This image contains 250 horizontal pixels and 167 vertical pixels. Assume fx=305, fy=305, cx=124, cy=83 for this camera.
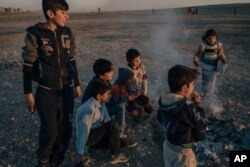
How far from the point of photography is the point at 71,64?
4.62 metres

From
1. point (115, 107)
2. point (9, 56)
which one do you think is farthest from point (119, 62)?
point (115, 107)

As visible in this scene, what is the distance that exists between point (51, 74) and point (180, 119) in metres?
1.97

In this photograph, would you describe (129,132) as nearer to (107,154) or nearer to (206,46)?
(107,154)

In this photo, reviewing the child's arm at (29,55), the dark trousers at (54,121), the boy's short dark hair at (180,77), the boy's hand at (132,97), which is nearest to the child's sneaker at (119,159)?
the dark trousers at (54,121)

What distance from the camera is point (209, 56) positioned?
7414 millimetres

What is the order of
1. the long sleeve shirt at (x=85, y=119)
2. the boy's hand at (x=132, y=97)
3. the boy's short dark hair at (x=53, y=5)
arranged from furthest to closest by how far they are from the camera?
the boy's hand at (x=132, y=97) → the long sleeve shirt at (x=85, y=119) → the boy's short dark hair at (x=53, y=5)

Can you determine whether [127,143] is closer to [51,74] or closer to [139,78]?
[139,78]

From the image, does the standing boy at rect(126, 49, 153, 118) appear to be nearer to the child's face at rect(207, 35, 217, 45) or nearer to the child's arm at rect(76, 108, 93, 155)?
the child's arm at rect(76, 108, 93, 155)

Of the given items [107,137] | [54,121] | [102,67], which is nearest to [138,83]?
[102,67]

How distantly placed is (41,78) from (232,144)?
11.4 ft

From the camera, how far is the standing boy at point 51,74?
162 inches

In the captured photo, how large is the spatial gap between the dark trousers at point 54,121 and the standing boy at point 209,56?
152 inches

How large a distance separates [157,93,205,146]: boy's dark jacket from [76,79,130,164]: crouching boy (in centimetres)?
131

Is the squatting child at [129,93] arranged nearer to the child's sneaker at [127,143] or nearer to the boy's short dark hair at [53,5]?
the child's sneaker at [127,143]
